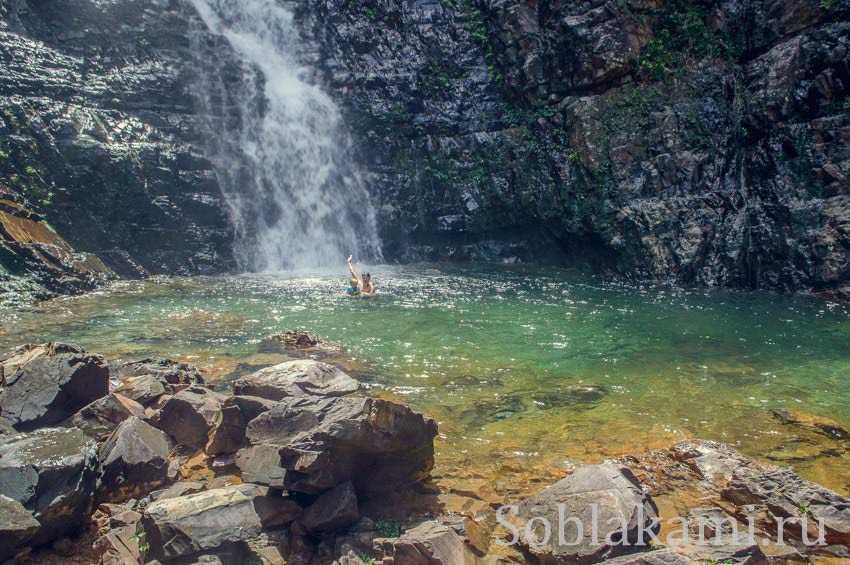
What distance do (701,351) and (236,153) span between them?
930 inches

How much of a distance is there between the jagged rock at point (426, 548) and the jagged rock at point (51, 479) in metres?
2.92

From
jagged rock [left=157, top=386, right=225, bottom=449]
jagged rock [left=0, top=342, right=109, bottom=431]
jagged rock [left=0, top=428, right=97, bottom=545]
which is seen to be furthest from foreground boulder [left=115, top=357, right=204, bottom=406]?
jagged rock [left=0, top=428, right=97, bottom=545]

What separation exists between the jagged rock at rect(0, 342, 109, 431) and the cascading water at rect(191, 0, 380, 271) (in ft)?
61.2

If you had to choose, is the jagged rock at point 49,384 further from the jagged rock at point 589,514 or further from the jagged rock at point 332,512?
the jagged rock at point 589,514

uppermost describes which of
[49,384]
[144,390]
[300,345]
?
[49,384]

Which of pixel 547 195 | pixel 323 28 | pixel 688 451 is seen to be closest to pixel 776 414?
pixel 688 451

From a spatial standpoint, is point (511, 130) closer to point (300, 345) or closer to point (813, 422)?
point (300, 345)

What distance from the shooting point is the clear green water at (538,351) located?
7051 mm

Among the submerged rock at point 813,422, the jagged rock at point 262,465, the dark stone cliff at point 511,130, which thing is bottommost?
the submerged rock at point 813,422

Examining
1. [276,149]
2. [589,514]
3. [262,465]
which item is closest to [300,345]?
[262,465]

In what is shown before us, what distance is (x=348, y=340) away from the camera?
12.7 metres

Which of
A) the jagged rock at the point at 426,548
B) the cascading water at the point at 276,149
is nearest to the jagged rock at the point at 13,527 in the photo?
the jagged rock at the point at 426,548

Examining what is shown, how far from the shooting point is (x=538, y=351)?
11.7 metres

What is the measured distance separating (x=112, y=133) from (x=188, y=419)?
21723 mm
